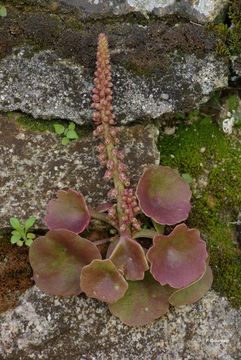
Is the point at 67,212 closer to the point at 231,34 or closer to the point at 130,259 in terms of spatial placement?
the point at 130,259

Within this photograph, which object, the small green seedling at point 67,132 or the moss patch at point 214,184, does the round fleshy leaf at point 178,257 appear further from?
the small green seedling at point 67,132

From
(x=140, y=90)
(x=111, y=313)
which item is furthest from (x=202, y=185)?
(x=111, y=313)

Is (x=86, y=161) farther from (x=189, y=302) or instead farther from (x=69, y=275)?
(x=189, y=302)

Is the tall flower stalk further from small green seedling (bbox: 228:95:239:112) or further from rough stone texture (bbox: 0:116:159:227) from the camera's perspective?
small green seedling (bbox: 228:95:239:112)

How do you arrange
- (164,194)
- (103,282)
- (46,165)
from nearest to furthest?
(103,282), (164,194), (46,165)

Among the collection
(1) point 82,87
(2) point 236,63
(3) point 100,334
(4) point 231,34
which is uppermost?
(4) point 231,34

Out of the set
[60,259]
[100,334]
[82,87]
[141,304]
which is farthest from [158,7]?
[100,334]

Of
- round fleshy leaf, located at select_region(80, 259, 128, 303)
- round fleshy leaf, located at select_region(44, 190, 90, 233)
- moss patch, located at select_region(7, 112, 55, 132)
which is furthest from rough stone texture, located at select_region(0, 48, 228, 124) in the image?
round fleshy leaf, located at select_region(80, 259, 128, 303)
